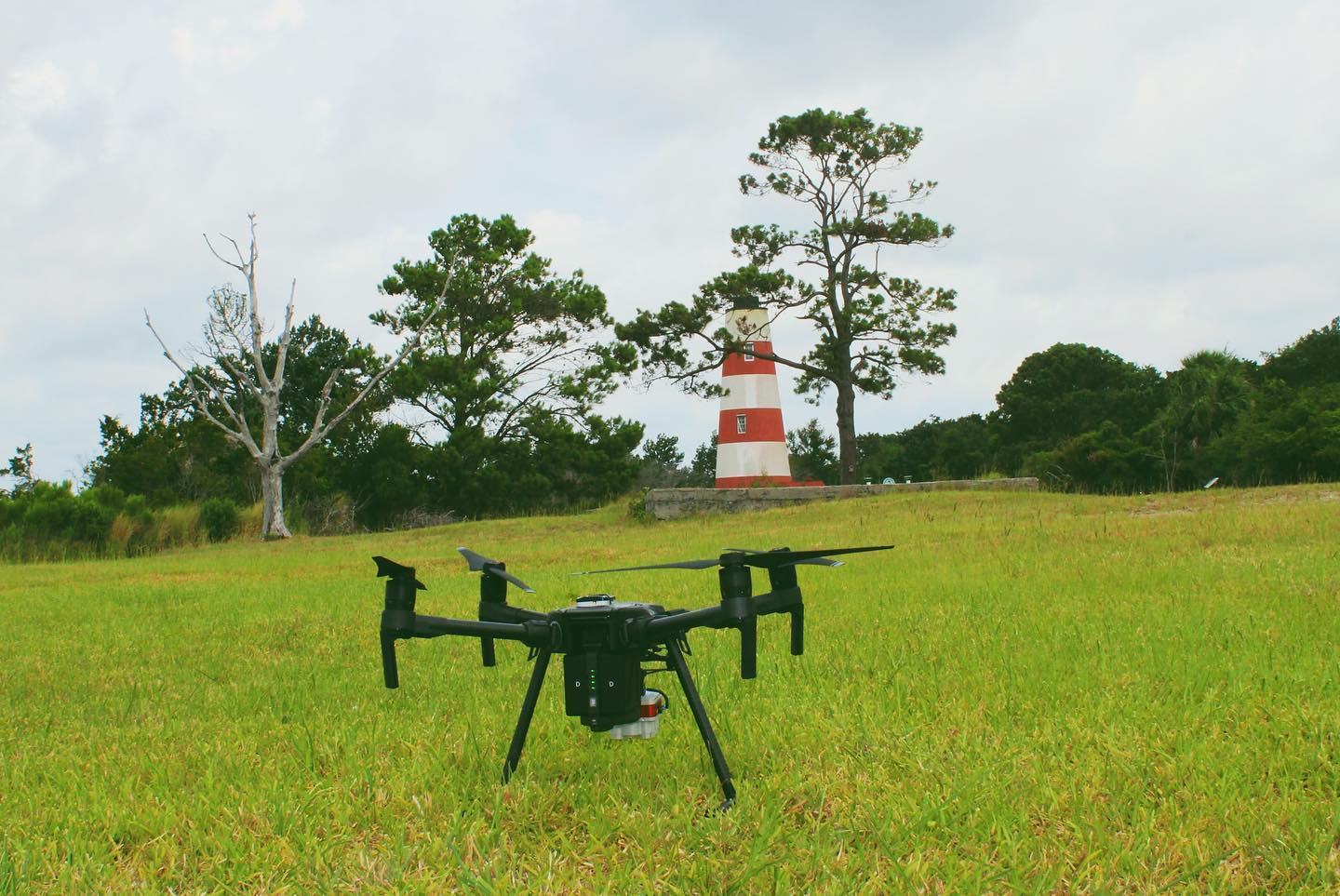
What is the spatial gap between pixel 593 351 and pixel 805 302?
8048 mm

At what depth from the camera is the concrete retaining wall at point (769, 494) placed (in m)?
18.3

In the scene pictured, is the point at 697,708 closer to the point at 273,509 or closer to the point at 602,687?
the point at 602,687

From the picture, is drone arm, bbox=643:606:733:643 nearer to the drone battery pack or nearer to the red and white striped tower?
the drone battery pack

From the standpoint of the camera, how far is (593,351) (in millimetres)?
29578

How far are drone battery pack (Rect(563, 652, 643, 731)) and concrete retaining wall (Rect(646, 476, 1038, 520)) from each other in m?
16.2

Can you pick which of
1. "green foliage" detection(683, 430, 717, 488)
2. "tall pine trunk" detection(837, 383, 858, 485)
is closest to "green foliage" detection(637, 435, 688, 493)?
"green foliage" detection(683, 430, 717, 488)

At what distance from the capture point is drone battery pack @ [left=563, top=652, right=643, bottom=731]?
2.22m

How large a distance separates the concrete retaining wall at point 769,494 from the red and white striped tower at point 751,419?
5038 mm

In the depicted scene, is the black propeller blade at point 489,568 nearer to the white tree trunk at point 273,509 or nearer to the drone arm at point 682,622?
the drone arm at point 682,622

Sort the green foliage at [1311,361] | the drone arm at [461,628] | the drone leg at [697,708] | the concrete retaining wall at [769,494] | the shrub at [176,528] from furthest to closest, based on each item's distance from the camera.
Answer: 1. the green foliage at [1311,361]
2. the shrub at [176,528]
3. the concrete retaining wall at [769,494]
4. the drone leg at [697,708]
5. the drone arm at [461,628]

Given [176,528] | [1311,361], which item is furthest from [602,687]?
[1311,361]

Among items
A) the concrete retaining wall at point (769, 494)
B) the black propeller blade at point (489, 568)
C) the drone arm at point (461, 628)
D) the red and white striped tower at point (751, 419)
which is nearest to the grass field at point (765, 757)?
the drone arm at point (461, 628)

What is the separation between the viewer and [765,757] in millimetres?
3051

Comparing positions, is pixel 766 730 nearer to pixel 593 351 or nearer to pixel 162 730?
pixel 162 730
